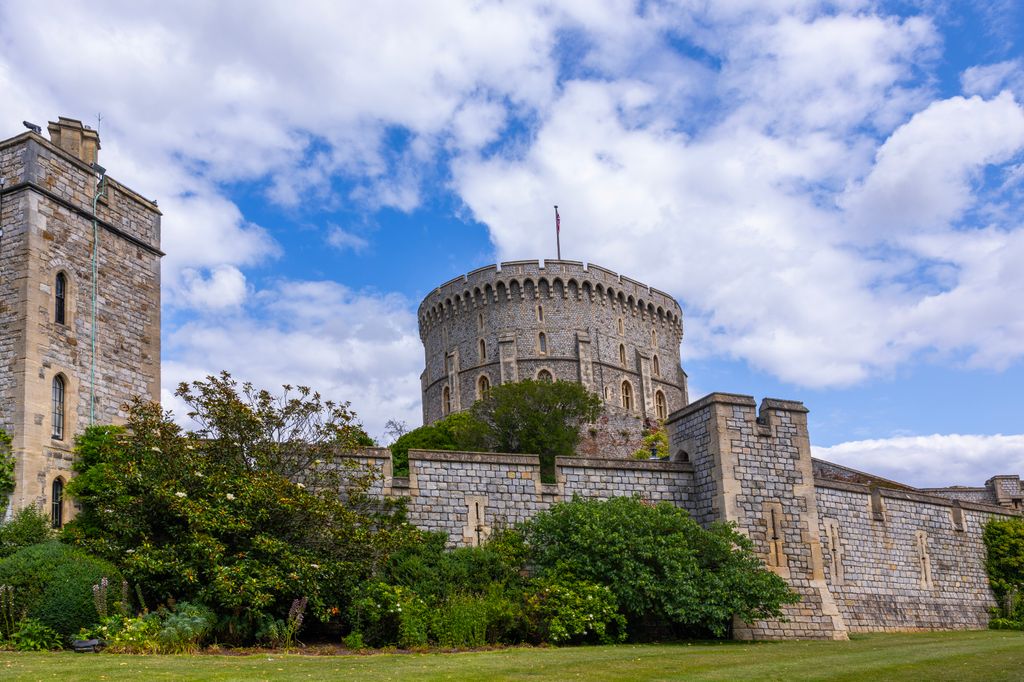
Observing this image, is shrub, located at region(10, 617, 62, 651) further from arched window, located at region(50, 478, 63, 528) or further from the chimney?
the chimney

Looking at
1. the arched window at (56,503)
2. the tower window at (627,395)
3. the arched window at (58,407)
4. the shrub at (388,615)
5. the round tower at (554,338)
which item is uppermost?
the round tower at (554,338)

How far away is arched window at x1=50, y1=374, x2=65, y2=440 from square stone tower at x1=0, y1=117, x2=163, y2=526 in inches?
1.0

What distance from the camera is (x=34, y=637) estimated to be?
49.1 ft

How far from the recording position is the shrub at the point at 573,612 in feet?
56.4

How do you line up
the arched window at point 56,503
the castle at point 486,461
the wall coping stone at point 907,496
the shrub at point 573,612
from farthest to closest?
1. the wall coping stone at point 907,496
2. the castle at point 486,461
3. the arched window at point 56,503
4. the shrub at point 573,612

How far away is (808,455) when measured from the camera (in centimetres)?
2202

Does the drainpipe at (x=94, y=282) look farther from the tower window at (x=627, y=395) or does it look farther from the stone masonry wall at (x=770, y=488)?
the tower window at (x=627, y=395)

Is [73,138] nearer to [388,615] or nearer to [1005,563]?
[388,615]

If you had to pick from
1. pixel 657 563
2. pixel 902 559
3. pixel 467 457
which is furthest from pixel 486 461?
pixel 902 559

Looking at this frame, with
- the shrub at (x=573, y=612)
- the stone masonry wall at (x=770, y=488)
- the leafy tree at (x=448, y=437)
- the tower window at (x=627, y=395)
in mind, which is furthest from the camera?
the tower window at (x=627, y=395)

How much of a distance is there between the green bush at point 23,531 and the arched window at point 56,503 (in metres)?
0.79

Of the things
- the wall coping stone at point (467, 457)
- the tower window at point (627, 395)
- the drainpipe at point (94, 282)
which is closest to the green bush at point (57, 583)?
the drainpipe at point (94, 282)

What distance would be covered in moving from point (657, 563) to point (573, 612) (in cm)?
215

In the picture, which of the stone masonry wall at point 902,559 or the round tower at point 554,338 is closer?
the stone masonry wall at point 902,559
